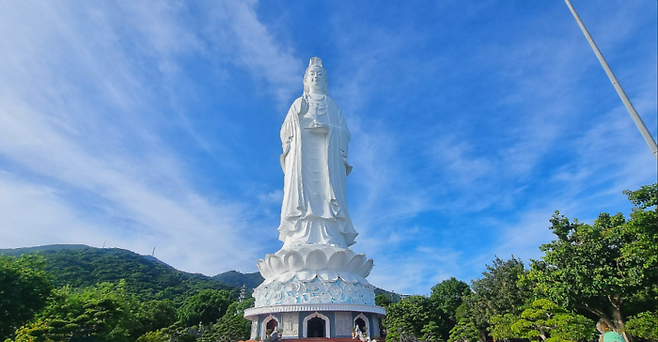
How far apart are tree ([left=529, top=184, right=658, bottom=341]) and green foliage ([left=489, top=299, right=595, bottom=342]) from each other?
20.0 inches

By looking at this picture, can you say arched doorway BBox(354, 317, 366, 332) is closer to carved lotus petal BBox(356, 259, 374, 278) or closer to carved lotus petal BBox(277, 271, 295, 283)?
carved lotus petal BBox(356, 259, 374, 278)

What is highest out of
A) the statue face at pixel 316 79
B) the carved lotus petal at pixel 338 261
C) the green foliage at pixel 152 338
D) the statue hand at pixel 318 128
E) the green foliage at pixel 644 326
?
the statue face at pixel 316 79

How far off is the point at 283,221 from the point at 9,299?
346 inches

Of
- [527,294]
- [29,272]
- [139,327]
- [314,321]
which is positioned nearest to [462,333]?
[527,294]

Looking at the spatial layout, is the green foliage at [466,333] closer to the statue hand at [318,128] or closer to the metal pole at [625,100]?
the statue hand at [318,128]

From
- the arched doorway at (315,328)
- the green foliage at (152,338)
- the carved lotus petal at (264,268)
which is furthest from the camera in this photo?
the green foliage at (152,338)

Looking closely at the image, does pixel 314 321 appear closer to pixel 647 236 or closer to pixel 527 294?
pixel 647 236

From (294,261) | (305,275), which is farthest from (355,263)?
(294,261)

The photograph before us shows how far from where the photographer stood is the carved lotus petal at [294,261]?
1260cm

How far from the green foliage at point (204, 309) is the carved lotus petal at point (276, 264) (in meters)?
25.4

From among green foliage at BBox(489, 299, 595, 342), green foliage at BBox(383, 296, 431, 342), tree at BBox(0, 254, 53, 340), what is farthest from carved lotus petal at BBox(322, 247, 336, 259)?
green foliage at BBox(383, 296, 431, 342)

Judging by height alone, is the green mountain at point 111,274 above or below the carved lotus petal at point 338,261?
above

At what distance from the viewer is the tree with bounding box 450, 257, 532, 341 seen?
1861 centimetres

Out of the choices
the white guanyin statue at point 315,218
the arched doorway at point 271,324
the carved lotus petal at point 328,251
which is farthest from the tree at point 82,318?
the carved lotus petal at point 328,251
